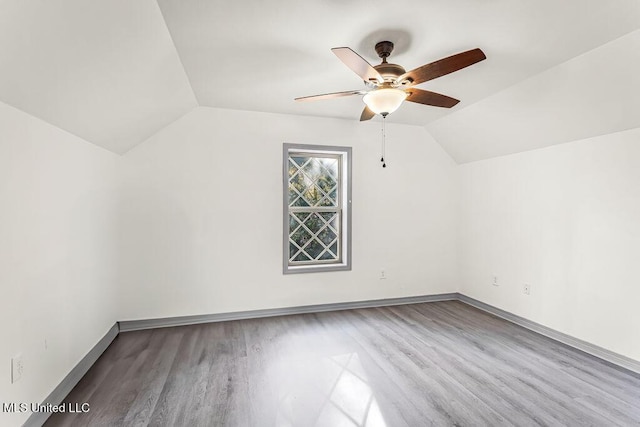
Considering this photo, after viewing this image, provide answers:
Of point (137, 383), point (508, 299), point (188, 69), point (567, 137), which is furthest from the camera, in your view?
point (508, 299)

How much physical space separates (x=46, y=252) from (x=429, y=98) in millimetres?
2814

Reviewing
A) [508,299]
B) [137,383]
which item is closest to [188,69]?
[137,383]

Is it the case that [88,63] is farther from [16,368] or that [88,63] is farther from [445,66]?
[445,66]

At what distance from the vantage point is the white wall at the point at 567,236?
2.57 metres

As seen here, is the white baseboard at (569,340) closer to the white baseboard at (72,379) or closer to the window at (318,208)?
the window at (318,208)

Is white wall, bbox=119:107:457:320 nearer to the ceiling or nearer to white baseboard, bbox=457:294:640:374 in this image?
the ceiling

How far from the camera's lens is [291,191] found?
155 inches

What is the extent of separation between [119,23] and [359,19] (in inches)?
53.3

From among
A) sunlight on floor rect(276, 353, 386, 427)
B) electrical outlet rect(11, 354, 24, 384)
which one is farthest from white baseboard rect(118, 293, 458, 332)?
electrical outlet rect(11, 354, 24, 384)

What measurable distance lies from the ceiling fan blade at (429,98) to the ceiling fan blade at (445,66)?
0.17 m

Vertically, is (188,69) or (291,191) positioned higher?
(188,69)

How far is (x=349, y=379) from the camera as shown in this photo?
2332 mm

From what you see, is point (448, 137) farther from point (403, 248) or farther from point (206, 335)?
point (206, 335)

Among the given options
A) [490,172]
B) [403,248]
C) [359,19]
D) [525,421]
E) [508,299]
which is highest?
[359,19]
